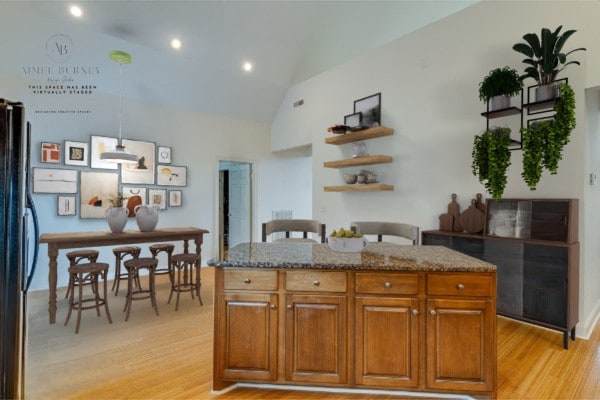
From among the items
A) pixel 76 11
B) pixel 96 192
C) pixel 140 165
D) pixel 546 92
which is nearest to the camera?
pixel 546 92

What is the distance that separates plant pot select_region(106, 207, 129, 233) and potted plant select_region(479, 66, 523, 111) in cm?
405

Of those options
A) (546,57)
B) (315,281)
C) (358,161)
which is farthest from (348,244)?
(358,161)

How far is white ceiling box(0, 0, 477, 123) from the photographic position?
3721mm

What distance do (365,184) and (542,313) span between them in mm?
2423

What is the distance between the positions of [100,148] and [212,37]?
2338 mm

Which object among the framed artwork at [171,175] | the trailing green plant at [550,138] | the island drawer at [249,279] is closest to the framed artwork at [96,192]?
the framed artwork at [171,175]

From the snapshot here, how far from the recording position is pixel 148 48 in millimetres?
4344

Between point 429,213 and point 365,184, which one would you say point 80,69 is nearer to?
point 365,184

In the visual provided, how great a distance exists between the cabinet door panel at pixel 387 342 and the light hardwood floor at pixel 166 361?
239 mm

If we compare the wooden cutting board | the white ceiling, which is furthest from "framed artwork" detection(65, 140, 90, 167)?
the wooden cutting board

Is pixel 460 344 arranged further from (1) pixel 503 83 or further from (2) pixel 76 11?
(2) pixel 76 11

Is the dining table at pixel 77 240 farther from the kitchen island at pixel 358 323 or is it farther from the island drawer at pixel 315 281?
the island drawer at pixel 315 281

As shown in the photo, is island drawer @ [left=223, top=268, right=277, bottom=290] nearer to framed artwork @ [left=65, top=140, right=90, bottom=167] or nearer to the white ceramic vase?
the white ceramic vase

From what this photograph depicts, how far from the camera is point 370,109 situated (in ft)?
14.9
